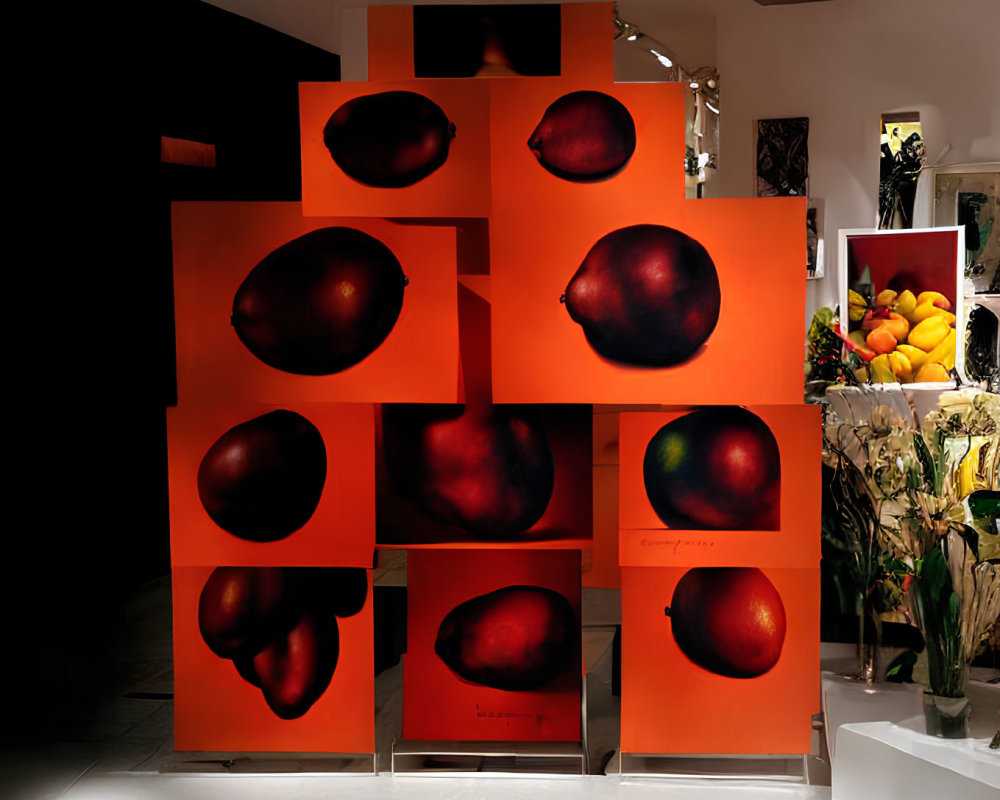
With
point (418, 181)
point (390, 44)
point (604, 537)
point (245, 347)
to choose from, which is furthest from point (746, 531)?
point (390, 44)

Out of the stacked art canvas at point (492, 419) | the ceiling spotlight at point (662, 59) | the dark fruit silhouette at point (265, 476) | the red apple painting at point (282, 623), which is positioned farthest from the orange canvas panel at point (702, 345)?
the red apple painting at point (282, 623)

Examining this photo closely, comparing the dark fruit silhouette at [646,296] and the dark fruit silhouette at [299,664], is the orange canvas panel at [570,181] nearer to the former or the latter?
the dark fruit silhouette at [646,296]

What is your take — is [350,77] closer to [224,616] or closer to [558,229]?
[558,229]

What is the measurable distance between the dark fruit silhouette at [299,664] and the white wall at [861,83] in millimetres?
1216

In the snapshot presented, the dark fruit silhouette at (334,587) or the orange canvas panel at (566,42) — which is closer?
the orange canvas panel at (566,42)

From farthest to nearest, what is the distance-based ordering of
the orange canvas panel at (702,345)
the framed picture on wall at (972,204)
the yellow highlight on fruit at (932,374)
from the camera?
the framed picture on wall at (972,204) < the yellow highlight on fruit at (932,374) < the orange canvas panel at (702,345)

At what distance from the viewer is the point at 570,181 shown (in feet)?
4.68

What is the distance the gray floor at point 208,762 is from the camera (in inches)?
58.4

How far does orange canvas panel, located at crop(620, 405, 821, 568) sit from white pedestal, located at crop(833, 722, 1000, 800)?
278 millimetres

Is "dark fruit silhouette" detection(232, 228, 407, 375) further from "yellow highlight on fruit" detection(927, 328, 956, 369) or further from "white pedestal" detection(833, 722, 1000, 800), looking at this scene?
"yellow highlight on fruit" detection(927, 328, 956, 369)

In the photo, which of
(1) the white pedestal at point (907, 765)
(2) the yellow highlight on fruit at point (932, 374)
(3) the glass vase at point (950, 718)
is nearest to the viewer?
(1) the white pedestal at point (907, 765)

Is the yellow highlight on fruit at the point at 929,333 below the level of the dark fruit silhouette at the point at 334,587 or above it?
above

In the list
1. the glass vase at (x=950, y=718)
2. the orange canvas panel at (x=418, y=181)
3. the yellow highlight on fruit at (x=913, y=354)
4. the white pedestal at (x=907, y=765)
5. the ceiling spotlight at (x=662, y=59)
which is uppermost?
the ceiling spotlight at (x=662, y=59)

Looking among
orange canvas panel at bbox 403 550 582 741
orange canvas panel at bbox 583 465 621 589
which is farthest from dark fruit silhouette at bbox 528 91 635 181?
orange canvas panel at bbox 403 550 582 741
